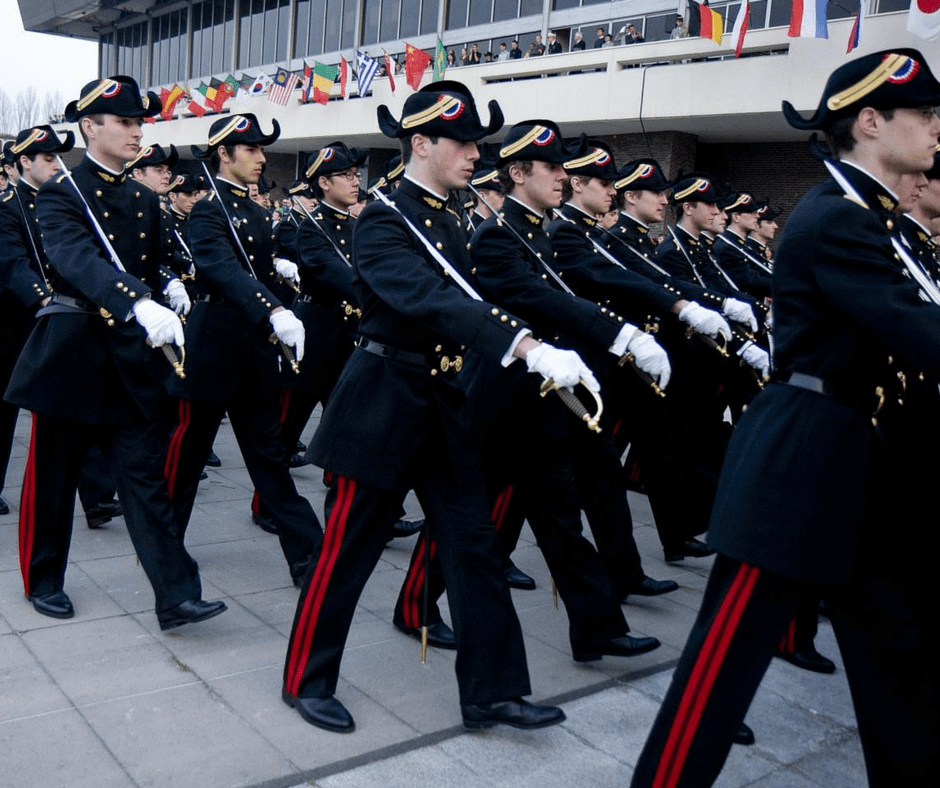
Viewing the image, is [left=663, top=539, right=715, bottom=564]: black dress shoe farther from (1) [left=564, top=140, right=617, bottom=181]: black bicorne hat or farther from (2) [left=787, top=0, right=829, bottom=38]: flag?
(2) [left=787, top=0, right=829, bottom=38]: flag

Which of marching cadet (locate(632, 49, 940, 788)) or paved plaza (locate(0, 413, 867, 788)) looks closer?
marching cadet (locate(632, 49, 940, 788))

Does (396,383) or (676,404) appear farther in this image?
(676,404)

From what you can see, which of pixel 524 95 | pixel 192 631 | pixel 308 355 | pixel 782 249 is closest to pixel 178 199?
pixel 308 355

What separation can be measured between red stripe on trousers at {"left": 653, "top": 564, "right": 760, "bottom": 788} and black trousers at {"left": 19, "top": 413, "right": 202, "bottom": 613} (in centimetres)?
218

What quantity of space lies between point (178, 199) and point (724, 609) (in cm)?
681

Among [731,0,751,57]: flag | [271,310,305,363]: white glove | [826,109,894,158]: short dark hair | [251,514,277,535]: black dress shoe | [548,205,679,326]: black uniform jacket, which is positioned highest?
[731,0,751,57]: flag

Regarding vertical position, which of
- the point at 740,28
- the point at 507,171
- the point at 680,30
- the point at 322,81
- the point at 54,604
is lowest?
the point at 54,604

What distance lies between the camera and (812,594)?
2689 mm

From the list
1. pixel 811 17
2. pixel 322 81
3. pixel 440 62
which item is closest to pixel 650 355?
pixel 811 17

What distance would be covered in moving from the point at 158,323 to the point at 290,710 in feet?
4.56

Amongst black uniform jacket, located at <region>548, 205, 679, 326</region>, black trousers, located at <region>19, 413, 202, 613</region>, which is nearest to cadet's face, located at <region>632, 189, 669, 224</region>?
black uniform jacket, located at <region>548, 205, 679, 326</region>

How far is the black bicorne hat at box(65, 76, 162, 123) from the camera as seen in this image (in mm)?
4086

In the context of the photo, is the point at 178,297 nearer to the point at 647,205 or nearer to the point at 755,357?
the point at 647,205

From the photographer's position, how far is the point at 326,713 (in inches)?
132
